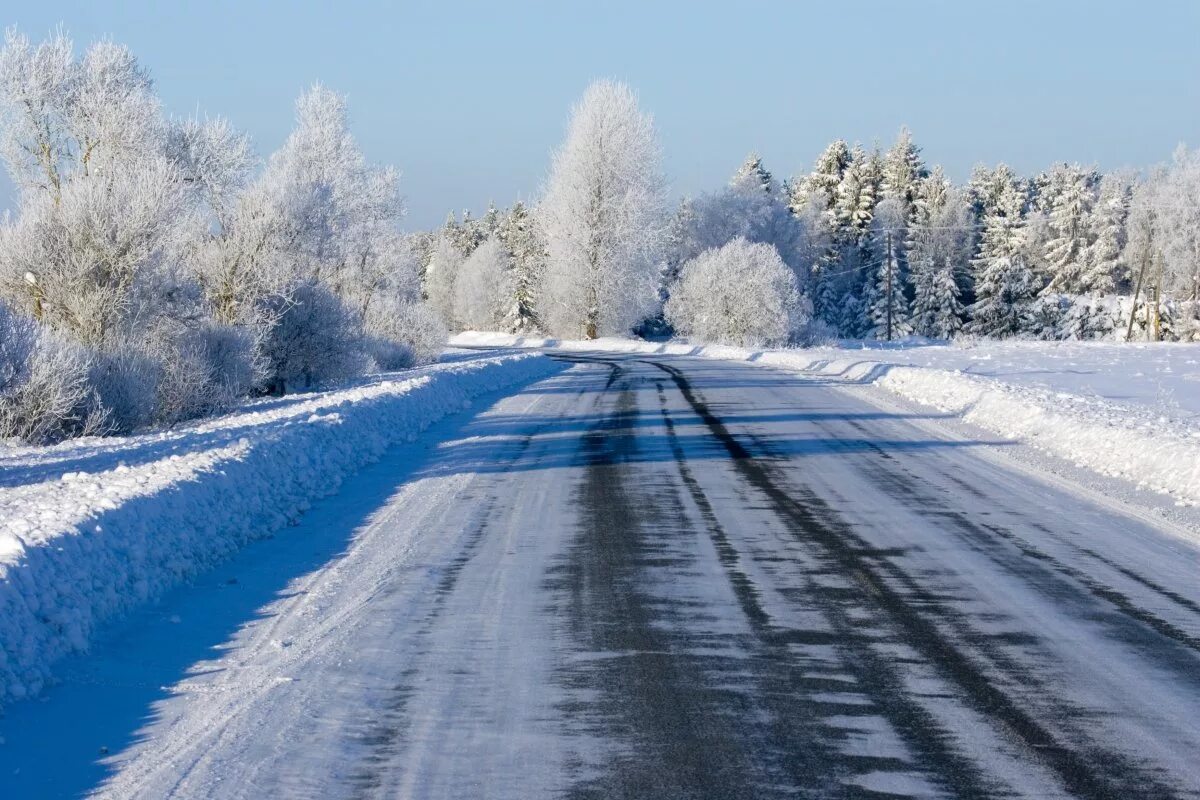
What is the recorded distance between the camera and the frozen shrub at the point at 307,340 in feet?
87.4

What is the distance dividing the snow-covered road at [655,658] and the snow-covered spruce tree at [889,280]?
72912 millimetres

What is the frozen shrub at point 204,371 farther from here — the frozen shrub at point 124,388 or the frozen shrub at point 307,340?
the frozen shrub at point 307,340

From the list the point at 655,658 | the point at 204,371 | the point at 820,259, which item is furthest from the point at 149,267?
the point at 820,259

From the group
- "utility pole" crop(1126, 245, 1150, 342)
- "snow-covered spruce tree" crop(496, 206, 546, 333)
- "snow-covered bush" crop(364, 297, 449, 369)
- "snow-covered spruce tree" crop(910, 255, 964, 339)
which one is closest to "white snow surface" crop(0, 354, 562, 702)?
"snow-covered bush" crop(364, 297, 449, 369)

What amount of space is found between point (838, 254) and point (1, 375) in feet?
266

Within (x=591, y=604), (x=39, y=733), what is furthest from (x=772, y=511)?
(x=39, y=733)

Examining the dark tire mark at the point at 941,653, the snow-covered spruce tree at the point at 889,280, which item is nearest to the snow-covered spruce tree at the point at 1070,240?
the snow-covered spruce tree at the point at 889,280

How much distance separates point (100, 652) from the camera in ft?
19.9

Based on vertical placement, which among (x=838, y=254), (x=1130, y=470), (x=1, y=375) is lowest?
(x=1130, y=470)

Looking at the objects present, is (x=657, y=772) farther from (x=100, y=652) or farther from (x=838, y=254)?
(x=838, y=254)

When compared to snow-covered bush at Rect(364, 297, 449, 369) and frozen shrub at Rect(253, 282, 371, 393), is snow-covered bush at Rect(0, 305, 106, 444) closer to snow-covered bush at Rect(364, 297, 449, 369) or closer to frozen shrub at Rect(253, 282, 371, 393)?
frozen shrub at Rect(253, 282, 371, 393)

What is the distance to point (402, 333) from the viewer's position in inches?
1607

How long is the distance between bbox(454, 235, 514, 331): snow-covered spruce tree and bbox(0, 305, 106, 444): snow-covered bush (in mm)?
81032

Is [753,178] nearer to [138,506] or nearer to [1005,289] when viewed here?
[1005,289]
